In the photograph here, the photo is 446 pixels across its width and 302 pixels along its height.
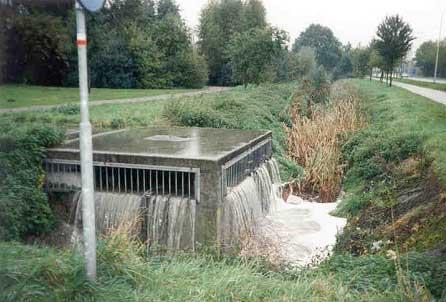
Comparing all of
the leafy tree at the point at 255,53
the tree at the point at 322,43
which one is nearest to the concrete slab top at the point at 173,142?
the leafy tree at the point at 255,53

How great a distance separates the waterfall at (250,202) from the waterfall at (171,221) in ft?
1.46

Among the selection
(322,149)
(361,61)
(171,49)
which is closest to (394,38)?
(361,61)

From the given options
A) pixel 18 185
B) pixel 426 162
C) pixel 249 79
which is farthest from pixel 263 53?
pixel 18 185

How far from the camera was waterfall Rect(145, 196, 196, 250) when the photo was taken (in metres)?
5.74

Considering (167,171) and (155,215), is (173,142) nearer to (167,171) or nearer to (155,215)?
(167,171)

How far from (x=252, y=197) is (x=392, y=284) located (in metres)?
3.75

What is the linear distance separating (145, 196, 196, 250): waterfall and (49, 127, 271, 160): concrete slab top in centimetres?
61

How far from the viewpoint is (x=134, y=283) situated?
337cm

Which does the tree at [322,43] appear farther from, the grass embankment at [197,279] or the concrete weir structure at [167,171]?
the grass embankment at [197,279]

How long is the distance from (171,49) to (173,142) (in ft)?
97.1

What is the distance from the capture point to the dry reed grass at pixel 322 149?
9.86 m

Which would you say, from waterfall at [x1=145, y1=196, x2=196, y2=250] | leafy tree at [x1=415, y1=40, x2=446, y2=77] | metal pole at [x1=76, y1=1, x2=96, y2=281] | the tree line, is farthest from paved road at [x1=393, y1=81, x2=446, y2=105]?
metal pole at [x1=76, y1=1, x2=96, y2=281]

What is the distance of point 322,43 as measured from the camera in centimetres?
5469

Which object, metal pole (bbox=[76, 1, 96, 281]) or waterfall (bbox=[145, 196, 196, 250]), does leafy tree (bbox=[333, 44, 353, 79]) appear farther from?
metal pole (bbox=[76, 1, 96, 281])
